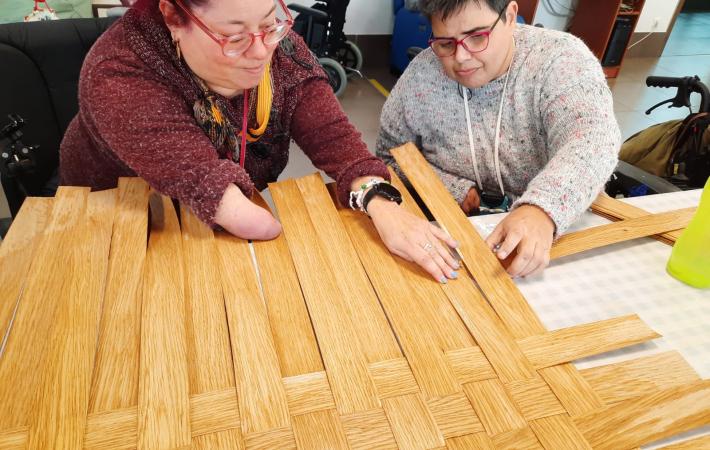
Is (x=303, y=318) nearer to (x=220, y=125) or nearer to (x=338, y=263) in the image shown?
(x=338, y=263)

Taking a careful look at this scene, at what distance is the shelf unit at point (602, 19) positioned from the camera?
15.0 ft

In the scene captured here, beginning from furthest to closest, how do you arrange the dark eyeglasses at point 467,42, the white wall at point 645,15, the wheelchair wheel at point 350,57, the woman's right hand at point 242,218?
the white wall at point 645,15 < the wheelchair wheel at point 350,57 < the dark eyeglasses at point 467,42 < the woman's right hand at point 242,218

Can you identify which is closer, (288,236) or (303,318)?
(303,318)

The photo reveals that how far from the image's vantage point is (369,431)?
63 cm

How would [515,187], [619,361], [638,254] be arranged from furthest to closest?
1. [515,187]
2. [638,254]
3. [619,361]

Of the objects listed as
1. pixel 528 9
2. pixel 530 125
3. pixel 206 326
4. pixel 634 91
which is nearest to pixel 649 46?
pixel 634 91

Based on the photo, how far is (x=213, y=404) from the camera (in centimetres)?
65

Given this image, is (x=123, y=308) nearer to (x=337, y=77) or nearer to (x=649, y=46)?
(x=337, y=77)

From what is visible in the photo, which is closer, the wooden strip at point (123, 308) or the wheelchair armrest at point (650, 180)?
the wooden strip at point (123, 308)

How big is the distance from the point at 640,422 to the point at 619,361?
0.44 feet

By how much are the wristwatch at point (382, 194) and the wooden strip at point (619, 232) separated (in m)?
0.35

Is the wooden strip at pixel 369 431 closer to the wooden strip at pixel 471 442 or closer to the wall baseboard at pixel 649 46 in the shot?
the wooden strip at pixel 471 442

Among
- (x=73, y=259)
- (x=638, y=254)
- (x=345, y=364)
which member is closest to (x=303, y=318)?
(x=345, y=364)

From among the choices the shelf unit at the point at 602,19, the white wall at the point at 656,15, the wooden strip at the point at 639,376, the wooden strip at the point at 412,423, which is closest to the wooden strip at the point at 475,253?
the wooden strip at the point at 639,376
